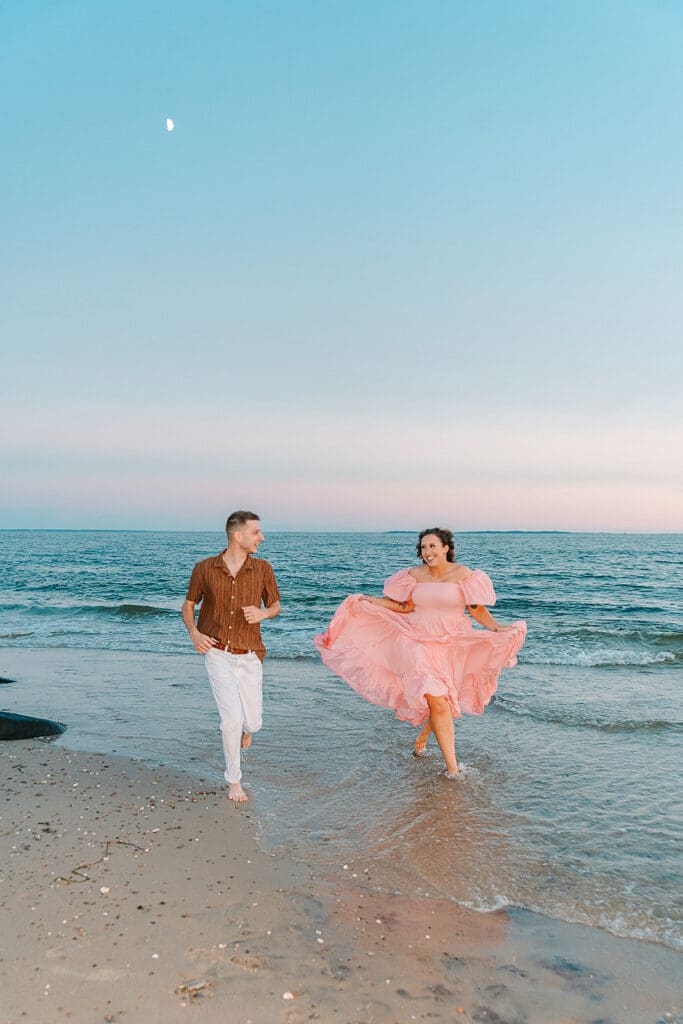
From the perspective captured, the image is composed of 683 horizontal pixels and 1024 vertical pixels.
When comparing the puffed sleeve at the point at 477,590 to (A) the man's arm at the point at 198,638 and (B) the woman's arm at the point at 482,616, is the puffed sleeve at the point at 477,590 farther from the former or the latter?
(A) the man's arm at the point at 198,638

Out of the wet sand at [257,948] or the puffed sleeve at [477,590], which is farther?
the puffed sleeve at [477,590]

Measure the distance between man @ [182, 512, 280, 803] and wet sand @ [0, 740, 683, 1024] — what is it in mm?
986

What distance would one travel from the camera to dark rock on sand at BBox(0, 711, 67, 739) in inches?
295

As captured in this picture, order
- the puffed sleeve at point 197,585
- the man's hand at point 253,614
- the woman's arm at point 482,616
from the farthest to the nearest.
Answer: the woman's arm at point 482,616 → the puffed sleeve at point 197,585 → the man's hand at point 253,614

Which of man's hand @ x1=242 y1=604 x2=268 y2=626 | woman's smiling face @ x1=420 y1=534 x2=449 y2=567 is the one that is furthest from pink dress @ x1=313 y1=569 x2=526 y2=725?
man's hand @ x1=242 y1=604 x2=268 y2=626

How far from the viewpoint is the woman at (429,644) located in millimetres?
6812

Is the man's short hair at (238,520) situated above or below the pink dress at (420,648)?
above

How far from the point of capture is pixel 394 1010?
316 centimetres

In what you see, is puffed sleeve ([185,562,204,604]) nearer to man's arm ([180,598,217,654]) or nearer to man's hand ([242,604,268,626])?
man's arm ([180,598,217,654])

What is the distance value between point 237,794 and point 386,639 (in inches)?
88.4

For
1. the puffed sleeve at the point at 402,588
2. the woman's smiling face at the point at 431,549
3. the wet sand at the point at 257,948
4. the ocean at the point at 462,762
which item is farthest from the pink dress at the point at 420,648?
the wet sand at the point at 257,948

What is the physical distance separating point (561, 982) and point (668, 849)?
217cm

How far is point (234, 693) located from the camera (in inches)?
Result: 234

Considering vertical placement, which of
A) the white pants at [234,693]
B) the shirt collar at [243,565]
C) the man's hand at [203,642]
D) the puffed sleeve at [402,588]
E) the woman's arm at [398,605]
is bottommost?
the white pants at [234,693]
